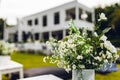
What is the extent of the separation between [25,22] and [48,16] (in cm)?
572

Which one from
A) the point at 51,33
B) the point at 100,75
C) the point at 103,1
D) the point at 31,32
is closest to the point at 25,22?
the point at 31,32

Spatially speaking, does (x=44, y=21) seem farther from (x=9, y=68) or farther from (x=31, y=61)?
(x=9, y=68)

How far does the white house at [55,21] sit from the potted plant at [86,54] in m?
14.4

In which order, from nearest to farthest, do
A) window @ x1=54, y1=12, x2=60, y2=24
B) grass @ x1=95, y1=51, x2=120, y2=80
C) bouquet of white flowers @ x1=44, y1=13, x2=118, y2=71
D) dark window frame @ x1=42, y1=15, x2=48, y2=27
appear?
1. bouquet of white flowers @ x1=44, y1=13, x2=118, y2=71
2. grass @ x1=95, y1=51, x2=120, y2=80
3. window @ x1=54, y1=12, x2=60, y2=24
4. dark window frame @ x1=42, y1=15, x2=48, y2=27

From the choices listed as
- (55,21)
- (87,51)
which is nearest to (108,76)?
(87,51)

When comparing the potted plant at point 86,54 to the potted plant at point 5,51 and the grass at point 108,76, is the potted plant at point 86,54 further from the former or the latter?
the grass at point 108,76

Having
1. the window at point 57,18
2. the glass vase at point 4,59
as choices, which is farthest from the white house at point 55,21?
the glass vase at point 4,59

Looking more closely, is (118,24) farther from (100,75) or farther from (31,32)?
(100,75)

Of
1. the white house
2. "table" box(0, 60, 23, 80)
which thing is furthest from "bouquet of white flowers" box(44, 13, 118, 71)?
the white house

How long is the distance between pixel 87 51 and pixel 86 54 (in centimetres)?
5

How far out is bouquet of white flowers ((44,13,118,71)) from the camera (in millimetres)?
2633

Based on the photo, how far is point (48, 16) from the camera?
2117 centimetres

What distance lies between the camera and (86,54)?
2.68 m

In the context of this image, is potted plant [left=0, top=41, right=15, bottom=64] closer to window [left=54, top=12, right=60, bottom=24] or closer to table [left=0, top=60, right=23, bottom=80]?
table [left=0, top=60, right=23, bottom=80]
